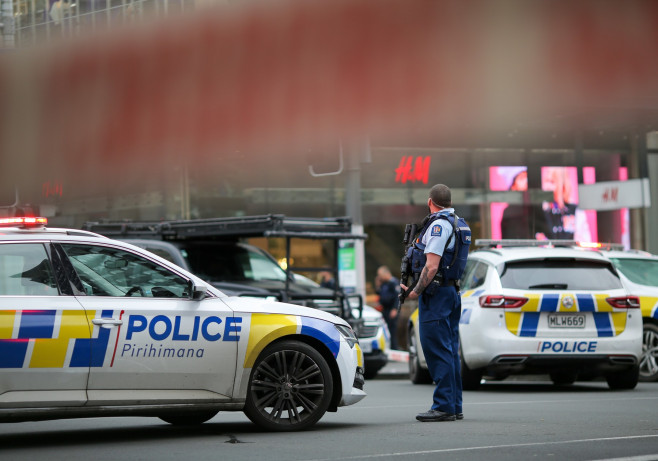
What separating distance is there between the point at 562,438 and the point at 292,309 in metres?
2.04

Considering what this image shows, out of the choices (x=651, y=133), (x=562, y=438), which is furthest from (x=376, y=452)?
(x=651, y=133)

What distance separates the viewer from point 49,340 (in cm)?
770

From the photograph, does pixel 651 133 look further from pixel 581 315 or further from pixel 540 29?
pixel 581 315

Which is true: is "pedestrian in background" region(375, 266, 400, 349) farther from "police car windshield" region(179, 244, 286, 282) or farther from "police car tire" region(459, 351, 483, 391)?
"police car tire" region(459, 351, 483, 391)

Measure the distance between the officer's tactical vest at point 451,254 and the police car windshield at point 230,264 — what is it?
641 centimetres

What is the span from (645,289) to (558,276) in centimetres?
257

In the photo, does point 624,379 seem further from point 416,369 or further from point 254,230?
point 254,230

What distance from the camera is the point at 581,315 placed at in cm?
1258

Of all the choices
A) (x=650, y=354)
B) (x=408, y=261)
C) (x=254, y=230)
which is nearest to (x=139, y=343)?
(x=408, y=261)

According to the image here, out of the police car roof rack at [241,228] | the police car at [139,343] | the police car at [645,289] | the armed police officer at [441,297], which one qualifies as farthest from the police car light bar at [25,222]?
the police car at [645,289]

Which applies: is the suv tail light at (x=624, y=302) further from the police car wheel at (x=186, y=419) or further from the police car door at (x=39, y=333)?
the police car door at (x=39, y=333)

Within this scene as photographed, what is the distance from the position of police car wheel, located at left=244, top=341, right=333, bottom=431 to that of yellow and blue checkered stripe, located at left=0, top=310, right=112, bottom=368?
116 centimetres

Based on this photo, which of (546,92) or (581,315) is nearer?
(581,315)

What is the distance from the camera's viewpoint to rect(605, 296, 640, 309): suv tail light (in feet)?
41.7
